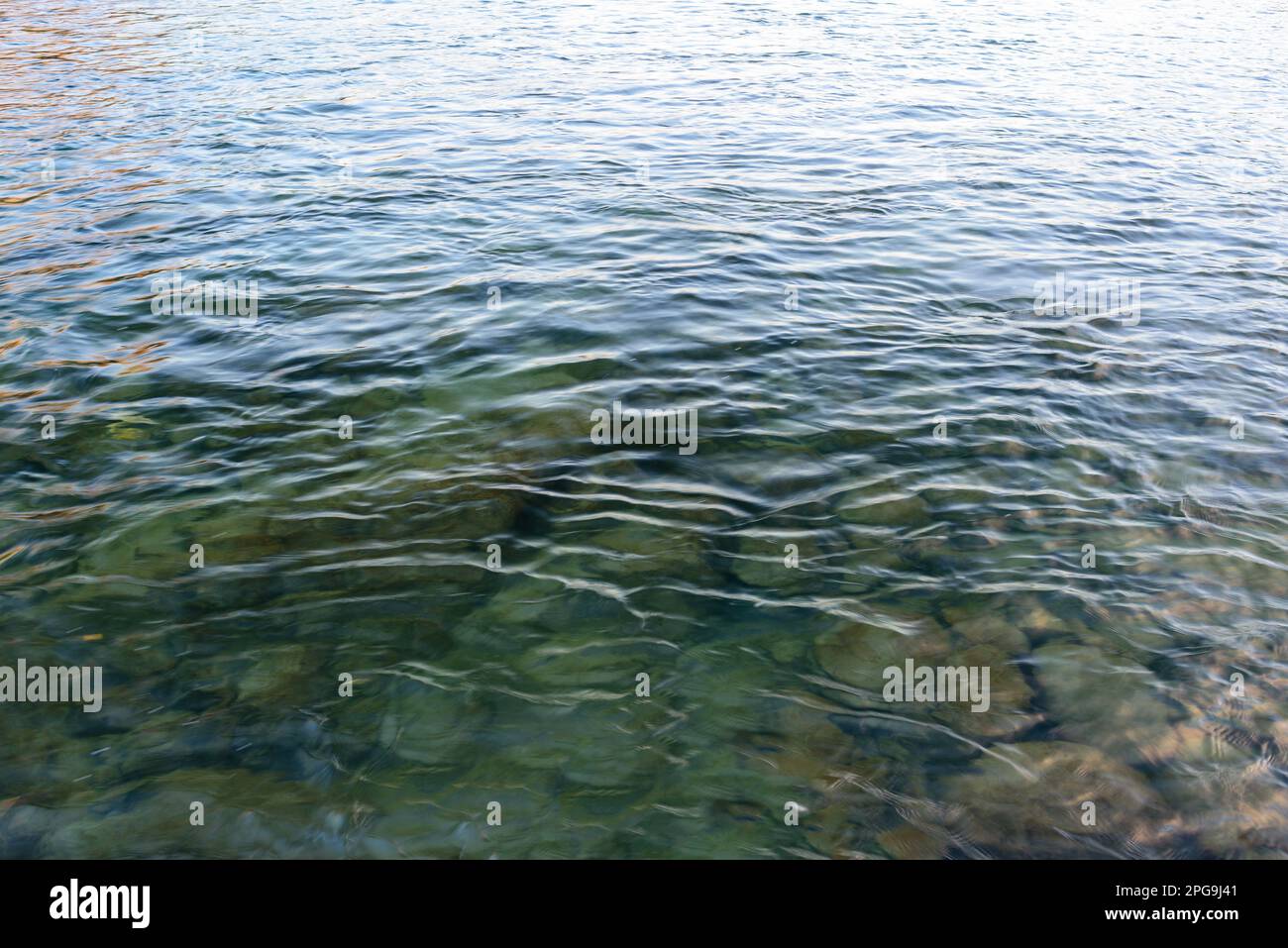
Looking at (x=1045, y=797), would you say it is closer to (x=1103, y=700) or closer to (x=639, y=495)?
(x=1103, y=700)

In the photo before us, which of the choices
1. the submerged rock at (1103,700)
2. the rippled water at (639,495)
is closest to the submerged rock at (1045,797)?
the rippled water at (639,495)

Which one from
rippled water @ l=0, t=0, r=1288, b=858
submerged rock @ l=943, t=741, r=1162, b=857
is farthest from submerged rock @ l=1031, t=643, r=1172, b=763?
submerged rock @ l=943, t=741, r=1162, b=857

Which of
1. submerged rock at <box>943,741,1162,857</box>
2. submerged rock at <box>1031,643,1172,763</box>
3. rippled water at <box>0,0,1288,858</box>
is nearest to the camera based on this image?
submerged rock at <box>943,741,1162,857</box>

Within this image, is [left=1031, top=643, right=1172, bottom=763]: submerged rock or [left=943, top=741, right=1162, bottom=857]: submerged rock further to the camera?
[left=1031, top=643, right=1172, bottom=763]: submerged rock

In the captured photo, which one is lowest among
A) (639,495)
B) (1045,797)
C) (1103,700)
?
(1045,797)

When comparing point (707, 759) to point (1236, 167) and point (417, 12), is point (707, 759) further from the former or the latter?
point (417, 12)

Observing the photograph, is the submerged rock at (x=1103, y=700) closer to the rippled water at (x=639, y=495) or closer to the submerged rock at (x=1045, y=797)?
the rippled water at (x=639, y=495)

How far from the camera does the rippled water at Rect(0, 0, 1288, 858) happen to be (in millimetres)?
6527

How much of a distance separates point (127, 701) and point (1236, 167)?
2092 centimetres

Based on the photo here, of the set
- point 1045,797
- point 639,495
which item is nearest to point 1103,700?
point 1045,797

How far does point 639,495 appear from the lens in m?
9.41

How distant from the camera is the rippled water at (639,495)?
6527 mm

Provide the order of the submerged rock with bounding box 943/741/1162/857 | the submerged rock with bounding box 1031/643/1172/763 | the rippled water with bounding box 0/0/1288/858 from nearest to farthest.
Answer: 1. the submerged rock with bounding box 943/741/1162/857
2. the rippled water with bounding box 0/0/1288/858
3. the submerged rock with bounding box 1031/643/1172/763

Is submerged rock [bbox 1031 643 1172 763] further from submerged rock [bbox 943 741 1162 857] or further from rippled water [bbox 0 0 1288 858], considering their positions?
submerged rock [bbox 943 741 1162 857]
